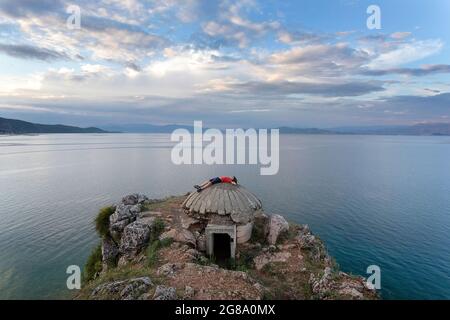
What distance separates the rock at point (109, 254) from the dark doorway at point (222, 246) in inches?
405

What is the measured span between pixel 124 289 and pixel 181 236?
9599 millimetres

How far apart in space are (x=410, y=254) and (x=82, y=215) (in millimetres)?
53408

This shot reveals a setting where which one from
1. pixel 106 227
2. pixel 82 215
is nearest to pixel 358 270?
pixel 106 227

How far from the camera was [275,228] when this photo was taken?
98.8 ft

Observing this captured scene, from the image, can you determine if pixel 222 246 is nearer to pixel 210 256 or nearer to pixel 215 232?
pixel 210 256

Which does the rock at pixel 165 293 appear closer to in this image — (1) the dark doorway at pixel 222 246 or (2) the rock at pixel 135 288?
(2) the rock at pixel 135 288

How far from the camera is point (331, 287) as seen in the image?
20828mm

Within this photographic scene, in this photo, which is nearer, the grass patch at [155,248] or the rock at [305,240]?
the grass patch at [155,248]

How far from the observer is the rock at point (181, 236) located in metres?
26.9

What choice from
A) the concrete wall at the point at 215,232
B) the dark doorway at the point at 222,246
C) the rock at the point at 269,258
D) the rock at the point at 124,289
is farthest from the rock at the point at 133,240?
the rock at the point at 269,258

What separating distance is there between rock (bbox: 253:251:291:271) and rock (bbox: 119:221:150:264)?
1068 centimetres

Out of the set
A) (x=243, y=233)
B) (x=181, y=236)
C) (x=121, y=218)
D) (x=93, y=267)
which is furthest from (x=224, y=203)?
(x=93, y=267)

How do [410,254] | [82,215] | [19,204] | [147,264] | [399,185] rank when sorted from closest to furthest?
[147,264]
[410,254]
[82,215]
[19,204]
[399,185]
